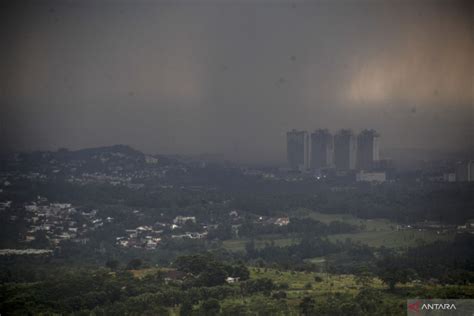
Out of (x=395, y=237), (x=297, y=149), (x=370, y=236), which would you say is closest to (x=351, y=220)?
(x=370, y=236)

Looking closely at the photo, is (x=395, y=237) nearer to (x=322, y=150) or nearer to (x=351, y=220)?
(x=351, y=220)

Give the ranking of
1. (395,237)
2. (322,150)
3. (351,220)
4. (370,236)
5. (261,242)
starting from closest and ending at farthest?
(395,237)
(370,236)
(261,242)
(351,220)
(322,150)

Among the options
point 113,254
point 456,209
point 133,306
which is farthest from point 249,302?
point 456,209

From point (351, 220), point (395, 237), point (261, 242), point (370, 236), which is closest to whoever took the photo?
point (395, 237)

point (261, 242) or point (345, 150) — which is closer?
point (261, 242)

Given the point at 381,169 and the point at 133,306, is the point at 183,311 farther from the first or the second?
the point at 381,169

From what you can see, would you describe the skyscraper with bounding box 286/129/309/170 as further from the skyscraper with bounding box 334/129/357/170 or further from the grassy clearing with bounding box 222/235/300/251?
the grassy clearing with bounding box 222/235/300/251
